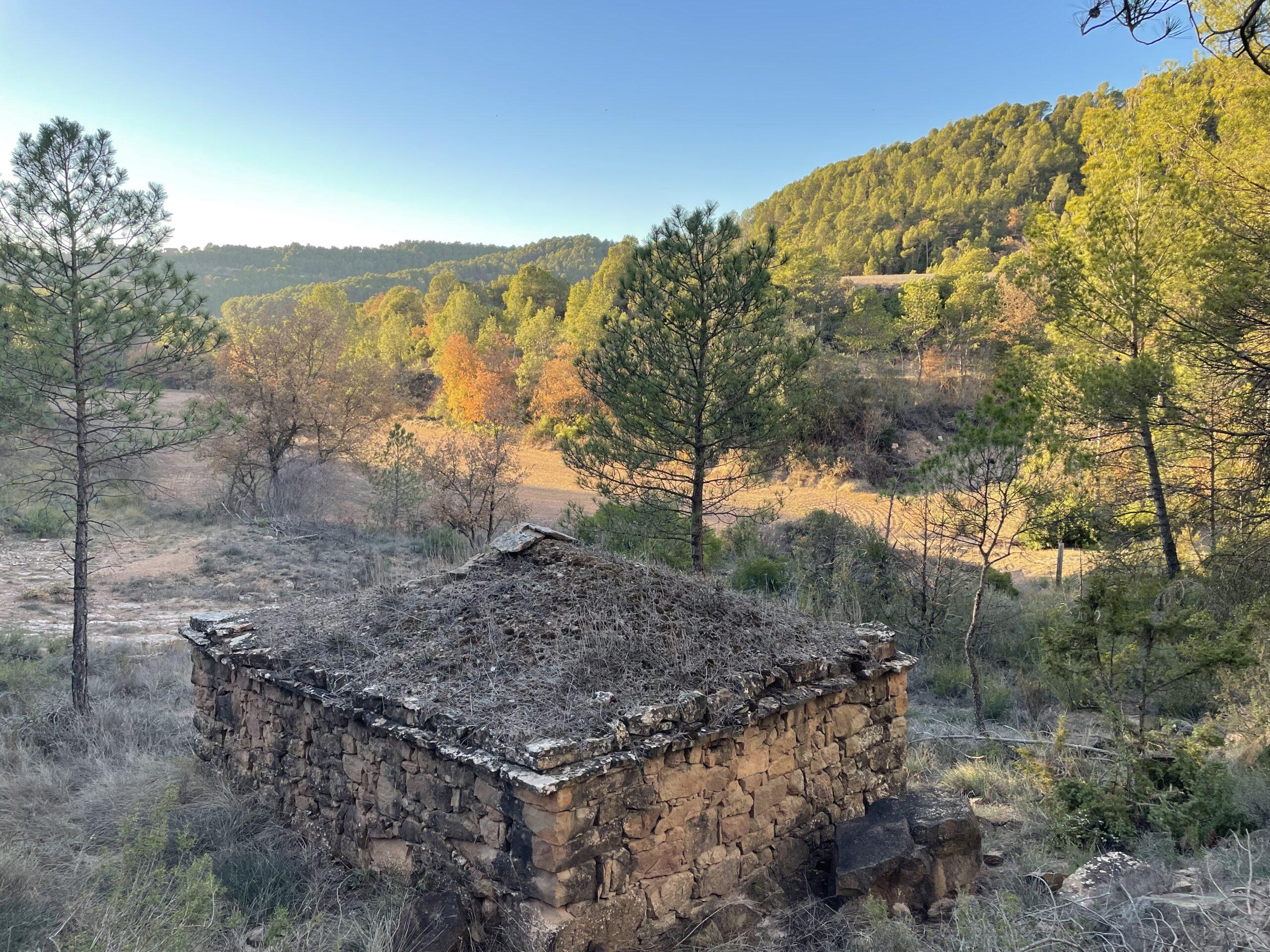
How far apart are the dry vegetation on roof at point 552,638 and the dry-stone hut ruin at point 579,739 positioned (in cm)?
2

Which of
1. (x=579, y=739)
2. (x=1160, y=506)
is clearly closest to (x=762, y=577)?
(x=1160, y=506)

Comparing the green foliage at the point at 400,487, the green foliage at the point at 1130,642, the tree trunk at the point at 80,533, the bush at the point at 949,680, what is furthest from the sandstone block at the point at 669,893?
the green foliage at the point at 400,487

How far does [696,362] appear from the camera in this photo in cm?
1188

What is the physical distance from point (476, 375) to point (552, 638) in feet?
115

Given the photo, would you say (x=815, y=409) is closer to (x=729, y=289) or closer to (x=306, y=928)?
(x=729, y=289)

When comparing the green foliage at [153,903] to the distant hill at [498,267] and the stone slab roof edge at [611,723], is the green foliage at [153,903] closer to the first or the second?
the stone slab roof edge at [611,723]

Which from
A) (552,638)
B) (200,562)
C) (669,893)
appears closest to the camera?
(669,893)

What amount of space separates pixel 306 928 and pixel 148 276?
7838 mm

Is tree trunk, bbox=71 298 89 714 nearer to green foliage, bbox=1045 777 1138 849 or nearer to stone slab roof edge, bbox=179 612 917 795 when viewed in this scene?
stone slab roof edge, bbox=179 612 917 795

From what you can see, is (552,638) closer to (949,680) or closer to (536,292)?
Result: (949,680)

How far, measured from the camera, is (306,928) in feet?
14.0

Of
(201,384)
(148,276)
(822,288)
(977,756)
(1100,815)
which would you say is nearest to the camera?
(1100,815)

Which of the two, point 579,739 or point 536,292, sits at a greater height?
point 536,292

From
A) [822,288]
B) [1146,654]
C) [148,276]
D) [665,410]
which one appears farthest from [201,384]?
[822,288]
